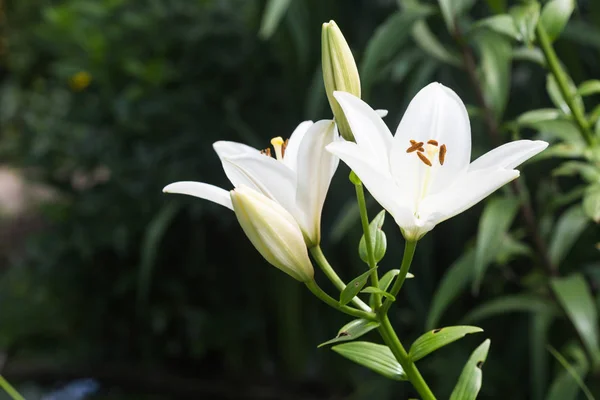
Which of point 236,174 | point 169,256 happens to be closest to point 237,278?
point 169,256

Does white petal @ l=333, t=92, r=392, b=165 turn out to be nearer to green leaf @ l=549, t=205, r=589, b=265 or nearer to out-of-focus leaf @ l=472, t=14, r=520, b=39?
out-of-focus leaf @ l=472, t=14, r=520, b=39

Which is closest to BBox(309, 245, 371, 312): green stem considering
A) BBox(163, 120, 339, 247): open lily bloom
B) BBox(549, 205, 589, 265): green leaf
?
BBox(163, 120, 339, 247): open lily bloom

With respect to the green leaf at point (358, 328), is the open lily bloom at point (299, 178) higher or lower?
higher

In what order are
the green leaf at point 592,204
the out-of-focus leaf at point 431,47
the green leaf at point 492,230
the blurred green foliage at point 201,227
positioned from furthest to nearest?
the blurred green foliage at point 201,227 → the out-of-focus leaf at point 431,47 → the green leaf at point 492,230 → the green leaf at point 592,204

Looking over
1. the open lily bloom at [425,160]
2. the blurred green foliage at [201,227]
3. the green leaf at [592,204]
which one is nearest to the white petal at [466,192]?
the open lily bloom at [425,160]

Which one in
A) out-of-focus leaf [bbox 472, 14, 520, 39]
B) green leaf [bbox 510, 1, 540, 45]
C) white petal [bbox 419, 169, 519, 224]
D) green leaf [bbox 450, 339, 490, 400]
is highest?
out-of-focus leaf [bbox 472, 14, 520, 39]

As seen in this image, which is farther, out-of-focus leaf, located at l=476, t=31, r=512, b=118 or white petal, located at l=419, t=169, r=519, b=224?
out-of-focus leaf, located at l=476, t=31, r=512, b=118

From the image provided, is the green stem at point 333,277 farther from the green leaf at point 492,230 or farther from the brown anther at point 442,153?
the green leaf at point 492,230

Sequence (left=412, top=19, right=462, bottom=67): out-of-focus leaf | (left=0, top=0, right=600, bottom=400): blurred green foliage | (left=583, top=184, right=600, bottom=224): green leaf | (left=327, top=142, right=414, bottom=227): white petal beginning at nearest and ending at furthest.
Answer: (left=327, top=142, right=414, bottom=227): white petal < (left=583, top=184, right=600, bottom=224): green leaf < (left=412, top=19, right=462, bottom=67): out-of-focus leaf < (left=0, top=0, right=600, bottom=400): blurred green foliage

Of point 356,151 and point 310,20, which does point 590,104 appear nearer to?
point 310,20
